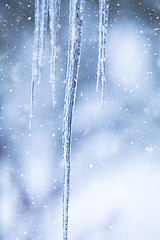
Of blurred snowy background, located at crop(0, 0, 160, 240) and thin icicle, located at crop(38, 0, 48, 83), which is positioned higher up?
thin icicle, located at crop(38, 0, 48, 83)

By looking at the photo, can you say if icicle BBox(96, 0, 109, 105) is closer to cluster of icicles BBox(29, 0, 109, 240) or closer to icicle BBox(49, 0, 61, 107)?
cluster of icicles BBox(29, 0, 109, 240)

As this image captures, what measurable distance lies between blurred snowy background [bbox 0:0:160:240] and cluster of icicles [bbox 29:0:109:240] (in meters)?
0.02

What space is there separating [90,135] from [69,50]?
0.22m

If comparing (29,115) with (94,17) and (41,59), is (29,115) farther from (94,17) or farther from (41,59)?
(94,17)

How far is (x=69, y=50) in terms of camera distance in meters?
0.87

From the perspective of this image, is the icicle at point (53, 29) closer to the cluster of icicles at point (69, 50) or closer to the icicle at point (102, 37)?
the cluster of icicles at point (69, 50)

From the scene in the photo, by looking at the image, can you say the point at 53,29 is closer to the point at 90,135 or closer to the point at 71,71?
the point at 71,71

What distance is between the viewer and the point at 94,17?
884 millimetres

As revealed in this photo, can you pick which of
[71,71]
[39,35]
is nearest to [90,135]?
[71,71]

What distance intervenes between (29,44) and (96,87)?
21 cm

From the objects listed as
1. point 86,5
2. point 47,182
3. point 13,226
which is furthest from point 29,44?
point 13,226

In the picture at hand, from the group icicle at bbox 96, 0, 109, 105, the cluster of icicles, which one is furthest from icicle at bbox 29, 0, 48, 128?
icicle at bbox 96, 0, 109, 105

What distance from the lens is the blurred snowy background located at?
875mm

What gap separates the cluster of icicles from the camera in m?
0.86
